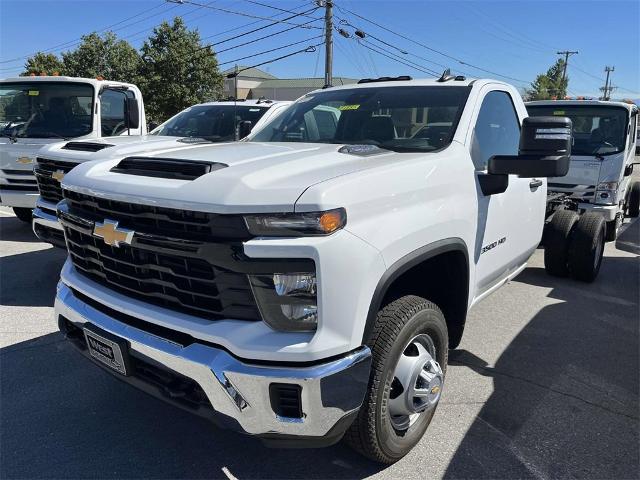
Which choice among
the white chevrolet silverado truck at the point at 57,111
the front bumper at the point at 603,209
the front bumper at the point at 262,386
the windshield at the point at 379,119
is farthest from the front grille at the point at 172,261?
the front bumper at the point at 603,209

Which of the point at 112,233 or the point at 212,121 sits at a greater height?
the point at 212,121

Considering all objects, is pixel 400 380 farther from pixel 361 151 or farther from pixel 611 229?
pixel 611 229

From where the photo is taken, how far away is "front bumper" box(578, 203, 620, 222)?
7.18 meters

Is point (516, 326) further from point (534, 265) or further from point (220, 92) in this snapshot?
point (220, 92)

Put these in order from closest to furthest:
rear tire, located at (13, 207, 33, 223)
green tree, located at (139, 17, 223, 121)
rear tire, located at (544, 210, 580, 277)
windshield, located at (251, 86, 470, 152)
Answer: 1. windshield, located at (251, 86, 470, 152)
2. rear tire, located at (544, 210, 580, 277)
3. rear tire, located at (13, 207, 33, 223)
4. green tree, located at (139, 17, 223, 121)

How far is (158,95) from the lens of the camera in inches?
1547

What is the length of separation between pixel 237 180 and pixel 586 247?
15.8ft

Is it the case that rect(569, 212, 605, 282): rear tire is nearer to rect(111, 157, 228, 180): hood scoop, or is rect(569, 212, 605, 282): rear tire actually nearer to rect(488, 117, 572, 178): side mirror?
rect(488, 117, 572, 178): side mirror

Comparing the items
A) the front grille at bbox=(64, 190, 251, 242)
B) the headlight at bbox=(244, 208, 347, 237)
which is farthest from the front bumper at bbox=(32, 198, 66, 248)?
the headlight at bbox=(244, 208, 347, 237)

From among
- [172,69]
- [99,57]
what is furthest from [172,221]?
[99,57]

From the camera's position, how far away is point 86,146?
18.3 feet

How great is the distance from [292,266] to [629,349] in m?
3.51

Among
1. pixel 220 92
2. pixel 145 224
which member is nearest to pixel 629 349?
pixel 145 224

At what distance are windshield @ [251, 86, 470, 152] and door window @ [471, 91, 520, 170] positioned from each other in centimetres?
20
